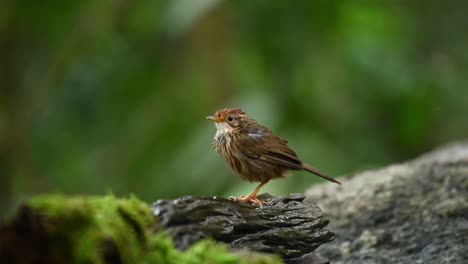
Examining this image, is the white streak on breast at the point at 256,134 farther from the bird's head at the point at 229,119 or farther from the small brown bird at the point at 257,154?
the bird's head at the point at 229,119

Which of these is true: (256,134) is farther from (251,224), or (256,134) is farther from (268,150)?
(251,224)

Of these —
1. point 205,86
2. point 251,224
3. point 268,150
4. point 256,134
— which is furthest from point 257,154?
point 205,86

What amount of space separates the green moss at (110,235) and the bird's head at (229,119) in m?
1.99

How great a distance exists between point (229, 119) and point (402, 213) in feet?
3.96

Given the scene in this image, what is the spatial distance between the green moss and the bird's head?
199cm

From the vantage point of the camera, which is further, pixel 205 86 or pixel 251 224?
pixel 205 86

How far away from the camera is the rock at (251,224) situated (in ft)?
9.64

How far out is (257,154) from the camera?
4.59 metres

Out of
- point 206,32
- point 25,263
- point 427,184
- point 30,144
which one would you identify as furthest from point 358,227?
point 30,144

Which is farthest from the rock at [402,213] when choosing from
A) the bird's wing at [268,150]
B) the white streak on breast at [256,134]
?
the white streak on breast at [256,134]

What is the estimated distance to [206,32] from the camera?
30.3 ft

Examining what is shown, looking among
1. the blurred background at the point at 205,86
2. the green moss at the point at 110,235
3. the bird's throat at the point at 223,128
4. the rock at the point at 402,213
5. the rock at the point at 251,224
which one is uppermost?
the blurred background at the point at 205,86

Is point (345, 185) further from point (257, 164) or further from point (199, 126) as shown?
point (199, 126)

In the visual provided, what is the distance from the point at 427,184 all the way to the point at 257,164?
134 centimetres
